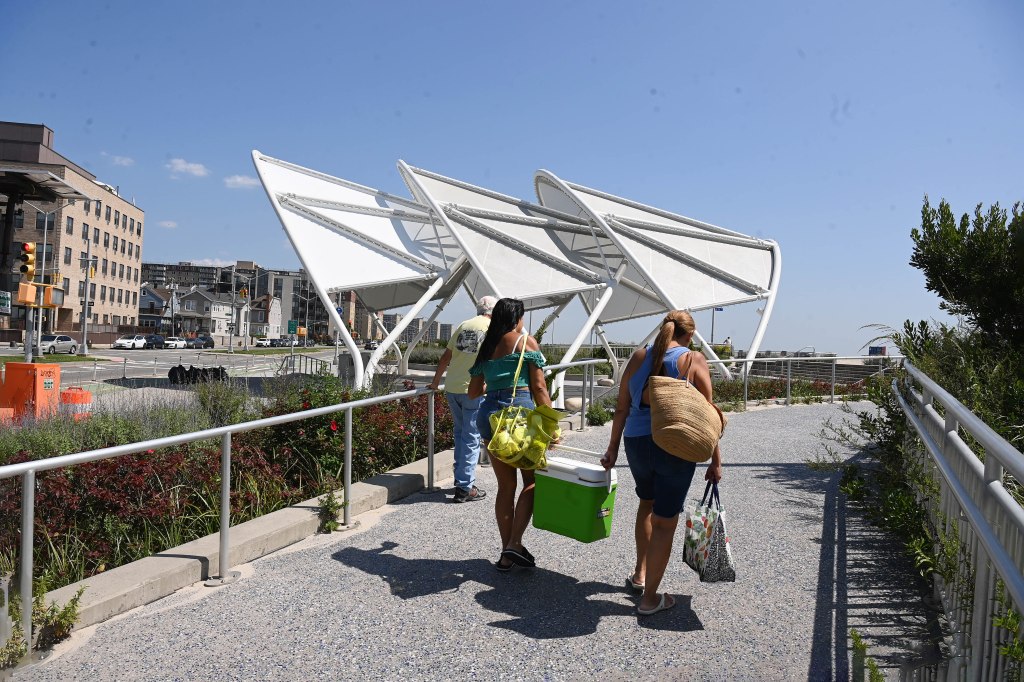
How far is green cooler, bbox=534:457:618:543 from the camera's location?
460 cm

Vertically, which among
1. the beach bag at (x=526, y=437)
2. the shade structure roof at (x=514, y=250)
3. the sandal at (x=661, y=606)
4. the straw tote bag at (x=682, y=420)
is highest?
the shade structure roof at (x=514, y=250)

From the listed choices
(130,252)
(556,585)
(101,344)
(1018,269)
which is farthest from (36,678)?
(130,252)

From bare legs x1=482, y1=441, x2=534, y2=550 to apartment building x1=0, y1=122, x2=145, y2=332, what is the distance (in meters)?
67.8

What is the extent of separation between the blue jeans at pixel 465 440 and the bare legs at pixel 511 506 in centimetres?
182

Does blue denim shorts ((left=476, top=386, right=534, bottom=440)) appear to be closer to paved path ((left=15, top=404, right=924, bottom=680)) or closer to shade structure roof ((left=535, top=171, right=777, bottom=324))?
paved path ((left=15, top=404, right=924, bottom=680))

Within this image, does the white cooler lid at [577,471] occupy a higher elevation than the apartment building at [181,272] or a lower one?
lower

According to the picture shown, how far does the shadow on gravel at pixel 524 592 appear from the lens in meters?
4.20

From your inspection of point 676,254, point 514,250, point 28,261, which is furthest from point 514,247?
point 28,261

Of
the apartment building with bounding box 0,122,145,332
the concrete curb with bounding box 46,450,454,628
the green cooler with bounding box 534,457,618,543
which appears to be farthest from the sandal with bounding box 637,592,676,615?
the apartment building with bounding box 0,122,145,332

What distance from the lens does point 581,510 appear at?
4633 mm

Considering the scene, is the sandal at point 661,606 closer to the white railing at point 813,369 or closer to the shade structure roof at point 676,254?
the white railing at point 813,369

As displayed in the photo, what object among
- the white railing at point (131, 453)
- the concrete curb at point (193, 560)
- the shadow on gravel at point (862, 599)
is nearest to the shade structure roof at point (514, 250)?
the concrete curb at point (193, 560)

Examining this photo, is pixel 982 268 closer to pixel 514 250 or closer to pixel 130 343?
pixel 514 250

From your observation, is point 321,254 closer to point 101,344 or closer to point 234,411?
point 234,411
